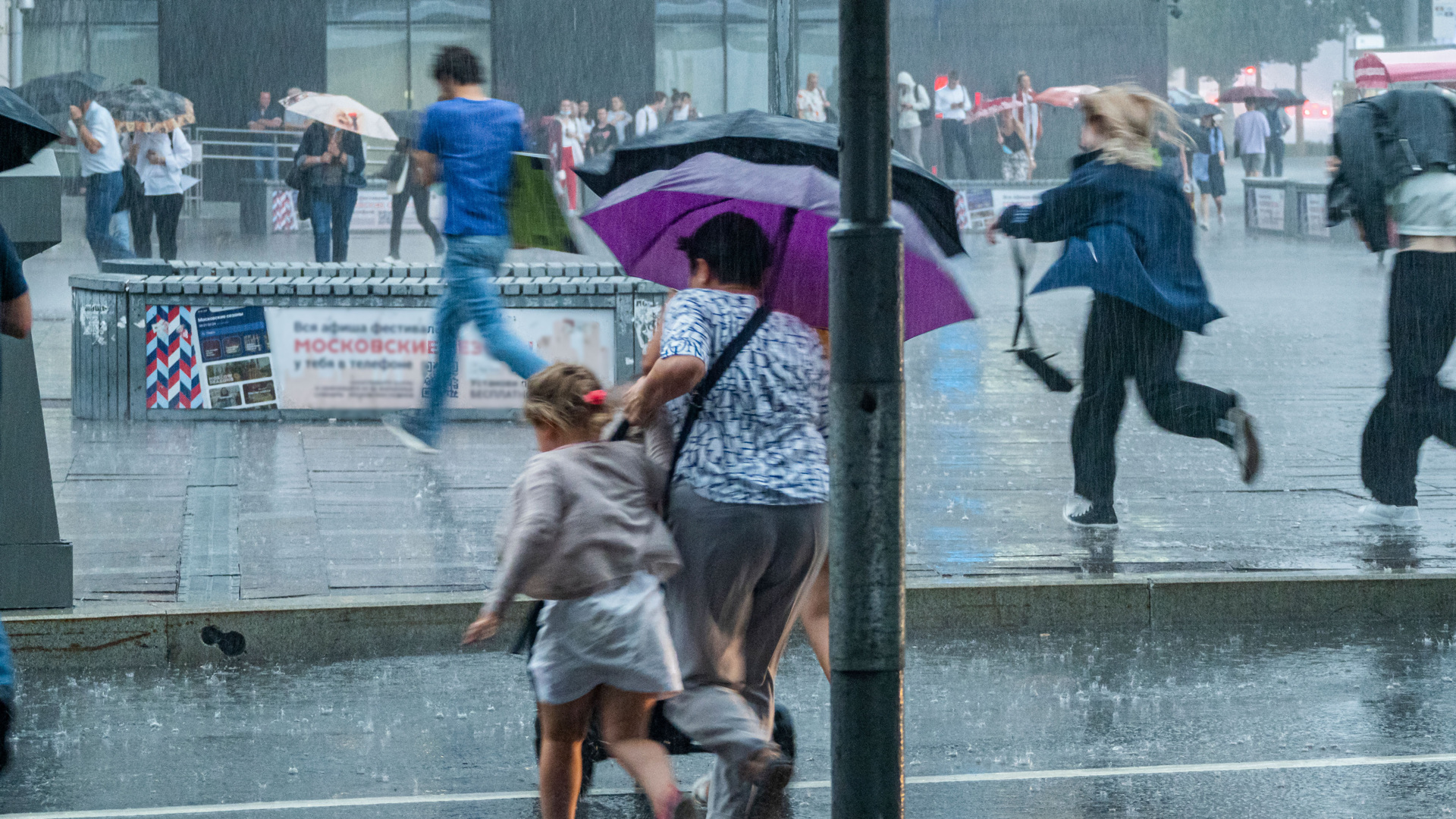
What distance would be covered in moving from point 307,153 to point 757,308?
51.4 feet

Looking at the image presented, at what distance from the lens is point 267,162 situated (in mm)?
29234

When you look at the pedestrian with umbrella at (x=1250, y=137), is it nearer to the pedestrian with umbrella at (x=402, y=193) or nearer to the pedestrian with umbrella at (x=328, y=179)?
the pedestrian with umbrella at (x=402, y=193)

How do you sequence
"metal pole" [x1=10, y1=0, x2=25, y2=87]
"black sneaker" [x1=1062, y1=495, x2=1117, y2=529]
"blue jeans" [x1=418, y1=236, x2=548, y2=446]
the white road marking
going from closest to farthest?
1. the white road marking
2. "blue jeans" [x1=418, y1=236, x2=548, y2=446]
3. "black sneaker" [x1=1062, y1=495, x2=1117, y2=529]
4. "metal pole" [x1=10, y1=0, x2=25, y2=87]

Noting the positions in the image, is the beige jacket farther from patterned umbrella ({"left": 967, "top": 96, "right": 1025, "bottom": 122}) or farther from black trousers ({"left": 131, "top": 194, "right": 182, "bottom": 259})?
patterned umbrella ({"left": 967, "top": 96, "right": 1025, "bottom": 122})

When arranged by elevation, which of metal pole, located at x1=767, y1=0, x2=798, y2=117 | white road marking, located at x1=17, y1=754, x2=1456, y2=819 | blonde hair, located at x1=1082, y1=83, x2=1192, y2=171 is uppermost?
metal pole, located at x1=767, y1=0, x2=798, y2=117

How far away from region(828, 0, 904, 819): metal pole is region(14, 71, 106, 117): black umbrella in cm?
2428

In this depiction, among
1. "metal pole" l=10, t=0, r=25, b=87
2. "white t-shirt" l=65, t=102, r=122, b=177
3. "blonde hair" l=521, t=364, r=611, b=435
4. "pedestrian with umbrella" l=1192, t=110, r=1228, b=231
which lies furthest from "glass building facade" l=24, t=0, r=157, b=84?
"blonde hair" l=521, t=364, r=611, b=435

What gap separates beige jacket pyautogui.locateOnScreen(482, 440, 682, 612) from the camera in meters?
4.02

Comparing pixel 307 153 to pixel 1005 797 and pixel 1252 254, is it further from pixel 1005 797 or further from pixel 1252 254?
pixel 1005 797

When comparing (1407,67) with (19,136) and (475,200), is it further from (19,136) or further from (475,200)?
(19,136)

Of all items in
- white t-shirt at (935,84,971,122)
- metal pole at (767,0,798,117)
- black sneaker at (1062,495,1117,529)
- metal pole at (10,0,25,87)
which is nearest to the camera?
black sneaker at (1062,495,1117,529)

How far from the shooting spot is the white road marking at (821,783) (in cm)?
480

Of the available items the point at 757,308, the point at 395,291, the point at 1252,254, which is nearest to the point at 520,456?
the point at 395,291

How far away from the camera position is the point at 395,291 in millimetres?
10641
